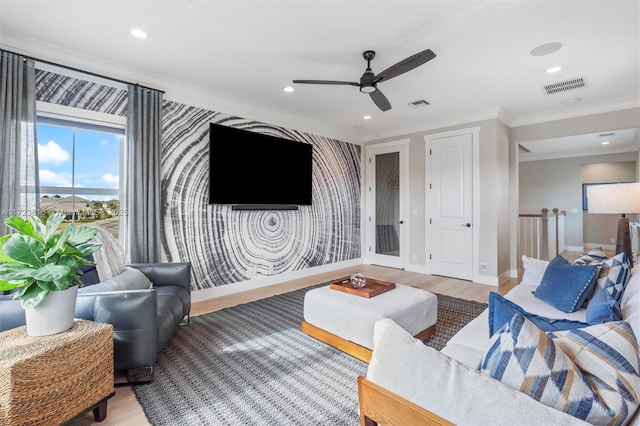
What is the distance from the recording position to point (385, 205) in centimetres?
593

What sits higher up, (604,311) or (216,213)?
(216,213)

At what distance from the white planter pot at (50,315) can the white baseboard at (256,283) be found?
216 centimetres

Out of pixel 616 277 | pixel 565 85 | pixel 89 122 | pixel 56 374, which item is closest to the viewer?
pixel 56 374

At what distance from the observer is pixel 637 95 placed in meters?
3.89

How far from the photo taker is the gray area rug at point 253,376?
1.72 m

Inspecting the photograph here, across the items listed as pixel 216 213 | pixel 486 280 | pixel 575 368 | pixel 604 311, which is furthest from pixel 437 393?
pixel 486 280

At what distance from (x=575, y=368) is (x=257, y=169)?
3958mm

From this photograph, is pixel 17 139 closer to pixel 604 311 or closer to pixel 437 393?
pixel 437 393

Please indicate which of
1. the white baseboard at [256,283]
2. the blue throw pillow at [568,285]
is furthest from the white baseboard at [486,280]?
the blue throw pillow at [568,285]

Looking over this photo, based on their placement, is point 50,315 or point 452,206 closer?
point 50,315

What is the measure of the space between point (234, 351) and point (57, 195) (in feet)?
7.42

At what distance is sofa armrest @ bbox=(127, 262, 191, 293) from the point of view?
285cm

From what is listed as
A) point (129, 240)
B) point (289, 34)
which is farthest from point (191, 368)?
point (289, 34)

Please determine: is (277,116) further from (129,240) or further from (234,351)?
(234,351)
